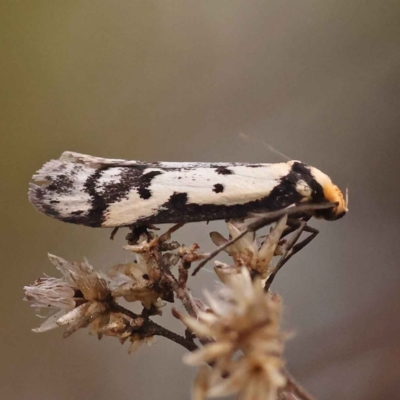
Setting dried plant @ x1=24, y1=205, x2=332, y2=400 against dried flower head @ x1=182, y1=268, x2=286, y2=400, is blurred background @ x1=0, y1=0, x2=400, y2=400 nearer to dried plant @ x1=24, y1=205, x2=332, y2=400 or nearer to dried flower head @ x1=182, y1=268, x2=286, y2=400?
dried plant @ x1=24, y1=205, x2=332, y2=400

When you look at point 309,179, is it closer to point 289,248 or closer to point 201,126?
point 289,248

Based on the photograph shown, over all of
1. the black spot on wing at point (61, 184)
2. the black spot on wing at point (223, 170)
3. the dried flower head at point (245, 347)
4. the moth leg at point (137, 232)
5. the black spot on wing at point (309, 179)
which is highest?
the black spot on wing at point (61, 184)

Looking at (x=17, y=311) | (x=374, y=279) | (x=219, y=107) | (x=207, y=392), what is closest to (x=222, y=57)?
(x=219, y=107)

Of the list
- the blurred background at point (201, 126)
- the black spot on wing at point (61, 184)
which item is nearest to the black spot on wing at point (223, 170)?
the black spot on wing at point (61, 184)

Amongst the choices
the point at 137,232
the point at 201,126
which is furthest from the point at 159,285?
the point at 201,126

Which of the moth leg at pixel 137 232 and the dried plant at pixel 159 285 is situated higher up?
the moth leg at pixel 137 232

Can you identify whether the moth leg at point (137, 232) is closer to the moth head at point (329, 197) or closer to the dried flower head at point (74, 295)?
the dried flower head at point (74, 295)

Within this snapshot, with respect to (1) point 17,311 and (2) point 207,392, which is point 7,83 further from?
(2) point 207,392
